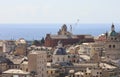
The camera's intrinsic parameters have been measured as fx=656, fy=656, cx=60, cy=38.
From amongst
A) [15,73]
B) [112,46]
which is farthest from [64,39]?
[15,73]

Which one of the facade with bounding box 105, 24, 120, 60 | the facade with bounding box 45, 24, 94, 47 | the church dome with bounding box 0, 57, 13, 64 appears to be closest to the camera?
the church dome with bounding box 0, 57, 13, 64

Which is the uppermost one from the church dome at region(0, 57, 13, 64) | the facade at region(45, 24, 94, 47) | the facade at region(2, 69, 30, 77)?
the facade at region(45, 24, 94, 47)

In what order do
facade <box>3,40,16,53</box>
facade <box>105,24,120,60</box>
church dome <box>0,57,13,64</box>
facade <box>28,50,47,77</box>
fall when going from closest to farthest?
Result: facade <box>28,50,47,77</box>
church dome <box>0,57,13,64</box>
facade <box>105,24,120,60</box>
facade <box>3,40,16,53</box>

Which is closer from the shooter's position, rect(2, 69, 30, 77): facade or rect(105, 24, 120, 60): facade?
rect(2, 69, 30, 77): facade

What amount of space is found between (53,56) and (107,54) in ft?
31.2

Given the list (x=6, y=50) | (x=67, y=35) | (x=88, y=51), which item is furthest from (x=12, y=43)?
(x=88, y=51)

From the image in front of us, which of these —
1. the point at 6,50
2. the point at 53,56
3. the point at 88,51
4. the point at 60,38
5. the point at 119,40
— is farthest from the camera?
the point at 60,38

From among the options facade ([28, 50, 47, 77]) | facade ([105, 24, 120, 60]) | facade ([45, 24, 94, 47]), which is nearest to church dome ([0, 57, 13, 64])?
facade ([28, 50, 47, 77])

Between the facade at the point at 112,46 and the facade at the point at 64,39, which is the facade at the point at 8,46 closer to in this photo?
the facade at the point at 64,39

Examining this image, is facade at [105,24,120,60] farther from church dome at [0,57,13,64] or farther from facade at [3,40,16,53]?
facade at [3,40,16,53]

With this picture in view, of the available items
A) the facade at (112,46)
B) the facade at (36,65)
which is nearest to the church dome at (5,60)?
the facade at (36,65)

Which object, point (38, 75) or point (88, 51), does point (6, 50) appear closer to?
point (88, 51)

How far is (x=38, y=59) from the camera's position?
65.5 meters

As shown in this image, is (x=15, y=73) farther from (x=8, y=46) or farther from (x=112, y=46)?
(x=8, y=46)
